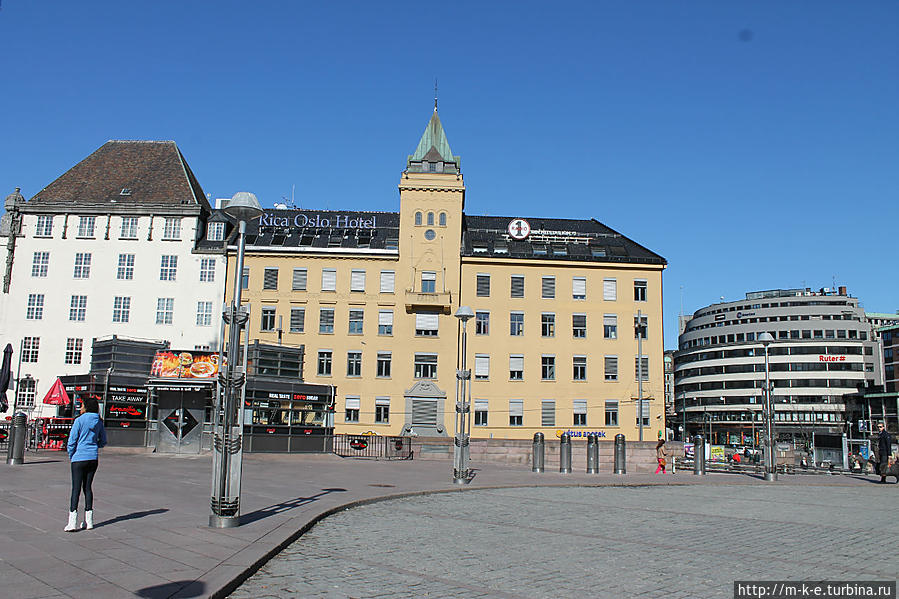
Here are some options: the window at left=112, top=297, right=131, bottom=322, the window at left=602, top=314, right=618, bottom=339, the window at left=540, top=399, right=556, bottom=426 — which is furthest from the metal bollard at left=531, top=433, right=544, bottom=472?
the window at left=112, top=297, right=131, bottom=322

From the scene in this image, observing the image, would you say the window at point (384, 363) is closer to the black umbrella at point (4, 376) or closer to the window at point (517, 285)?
the window at point (517, 285)

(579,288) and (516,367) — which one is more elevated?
(579,288)

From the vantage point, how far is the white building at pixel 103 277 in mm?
52719

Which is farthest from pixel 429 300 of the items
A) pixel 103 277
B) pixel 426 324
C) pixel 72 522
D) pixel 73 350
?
pixel 72 522

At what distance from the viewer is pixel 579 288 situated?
54.9 metres

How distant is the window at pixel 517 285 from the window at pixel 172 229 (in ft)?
78.1

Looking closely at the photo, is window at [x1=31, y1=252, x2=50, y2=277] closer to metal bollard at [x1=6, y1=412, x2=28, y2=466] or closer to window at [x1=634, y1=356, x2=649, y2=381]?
metal bollard at [x1=6, y1=412, x2=28, y2=466]

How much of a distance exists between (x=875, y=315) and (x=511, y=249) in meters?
132

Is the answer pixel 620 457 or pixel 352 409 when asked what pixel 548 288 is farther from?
pixel 620 457

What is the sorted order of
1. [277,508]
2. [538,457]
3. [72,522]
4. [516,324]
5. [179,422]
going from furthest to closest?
1. [516,324]
2. [179,422]
3. [538,457]
4. [277,508]
5. [72,522]

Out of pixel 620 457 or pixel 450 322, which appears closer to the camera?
pixel 620 457

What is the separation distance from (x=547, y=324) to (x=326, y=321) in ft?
51.0

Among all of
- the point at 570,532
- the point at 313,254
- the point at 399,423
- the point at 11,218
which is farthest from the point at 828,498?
the point at 11,218

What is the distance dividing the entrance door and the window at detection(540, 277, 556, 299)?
29.7m
